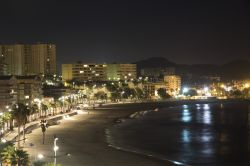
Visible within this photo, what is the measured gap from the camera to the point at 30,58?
543 ft

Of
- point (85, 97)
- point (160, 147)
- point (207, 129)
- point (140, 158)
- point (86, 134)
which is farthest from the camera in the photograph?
point (85, 97)

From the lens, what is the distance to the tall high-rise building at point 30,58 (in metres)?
159

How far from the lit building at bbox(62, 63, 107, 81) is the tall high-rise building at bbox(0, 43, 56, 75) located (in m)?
7.39

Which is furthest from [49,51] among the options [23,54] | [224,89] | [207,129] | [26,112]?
[26,112]

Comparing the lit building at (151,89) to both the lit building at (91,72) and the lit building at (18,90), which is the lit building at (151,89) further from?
the lit building at (18,90)

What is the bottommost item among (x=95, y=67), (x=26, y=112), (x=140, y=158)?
(x=140, y=158)

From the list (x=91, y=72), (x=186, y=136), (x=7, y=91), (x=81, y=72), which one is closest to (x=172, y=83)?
(x=91, y=72)

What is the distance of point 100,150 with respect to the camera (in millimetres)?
33781

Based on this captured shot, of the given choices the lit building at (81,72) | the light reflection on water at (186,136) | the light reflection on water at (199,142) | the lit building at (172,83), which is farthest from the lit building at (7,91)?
the lit building at (172,83)

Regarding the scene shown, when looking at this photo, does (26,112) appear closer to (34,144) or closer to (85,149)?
(34,144)

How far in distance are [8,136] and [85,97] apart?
7722 cm

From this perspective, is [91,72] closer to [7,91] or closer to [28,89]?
[28,89]

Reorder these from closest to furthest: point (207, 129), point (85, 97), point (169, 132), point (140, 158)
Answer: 1. point (140, 158)
2. point (169, 132)
3. point (207, 129)
4. point (85, 97)

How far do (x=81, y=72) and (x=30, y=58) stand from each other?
16.9 meters
